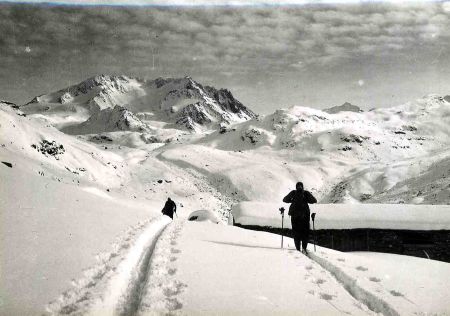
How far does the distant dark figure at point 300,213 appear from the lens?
39.2 feet

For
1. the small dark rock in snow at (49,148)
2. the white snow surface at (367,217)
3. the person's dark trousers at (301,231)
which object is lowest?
the person's dark trousers at (301,231)

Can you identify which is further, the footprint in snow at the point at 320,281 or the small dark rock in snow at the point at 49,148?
the small dark rock in snow at the point at 49,148

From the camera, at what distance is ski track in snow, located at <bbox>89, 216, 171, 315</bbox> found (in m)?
4.97

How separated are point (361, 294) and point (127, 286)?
4.10 metres

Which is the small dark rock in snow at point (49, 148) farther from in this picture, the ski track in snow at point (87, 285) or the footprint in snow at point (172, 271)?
the footprint in snow at point (172, 271)

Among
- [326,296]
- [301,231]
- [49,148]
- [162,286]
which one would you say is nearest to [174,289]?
[162,286]

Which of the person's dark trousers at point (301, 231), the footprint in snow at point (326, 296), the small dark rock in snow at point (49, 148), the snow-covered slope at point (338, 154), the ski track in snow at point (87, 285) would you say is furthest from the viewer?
the snow-covered slope at point (338, 154)

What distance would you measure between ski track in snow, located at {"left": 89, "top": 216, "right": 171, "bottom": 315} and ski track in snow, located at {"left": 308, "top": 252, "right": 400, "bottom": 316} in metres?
3.77

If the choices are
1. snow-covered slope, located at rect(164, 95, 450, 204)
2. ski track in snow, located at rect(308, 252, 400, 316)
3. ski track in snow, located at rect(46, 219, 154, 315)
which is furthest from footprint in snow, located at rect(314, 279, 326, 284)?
snow-covered slope, located at rect(164, 95, 450, 204)

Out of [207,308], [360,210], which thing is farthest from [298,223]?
[360,210]

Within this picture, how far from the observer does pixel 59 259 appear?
693cm

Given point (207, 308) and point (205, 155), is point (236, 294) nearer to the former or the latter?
Result: point (207, 308)

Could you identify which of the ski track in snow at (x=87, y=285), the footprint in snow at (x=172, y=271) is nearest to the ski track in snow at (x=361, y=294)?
the footprint in snow at (x=172, y=271)

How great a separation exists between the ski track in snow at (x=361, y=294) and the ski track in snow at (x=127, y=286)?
12.4 feet
